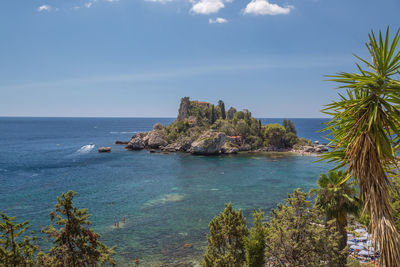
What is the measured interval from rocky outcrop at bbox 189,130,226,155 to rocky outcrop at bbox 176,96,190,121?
51574 mm

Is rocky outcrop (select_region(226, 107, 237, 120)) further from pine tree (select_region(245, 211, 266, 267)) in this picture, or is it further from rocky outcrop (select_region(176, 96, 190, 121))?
pine tree (select_region(245, 211, 266, 267))

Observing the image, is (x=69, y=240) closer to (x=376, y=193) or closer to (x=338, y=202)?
(x=376, y=193)

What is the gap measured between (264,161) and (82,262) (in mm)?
84413

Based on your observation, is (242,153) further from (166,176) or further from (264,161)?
(166,176)

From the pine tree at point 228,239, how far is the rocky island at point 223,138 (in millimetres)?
89860

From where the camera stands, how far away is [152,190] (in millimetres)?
61594

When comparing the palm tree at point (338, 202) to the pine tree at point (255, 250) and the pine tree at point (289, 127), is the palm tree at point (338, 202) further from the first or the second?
the pine tree at point (289, 127)

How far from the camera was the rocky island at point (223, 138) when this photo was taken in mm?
116312

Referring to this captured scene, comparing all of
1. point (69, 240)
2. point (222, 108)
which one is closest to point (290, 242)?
point (69, 240)

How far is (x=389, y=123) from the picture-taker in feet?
17.2

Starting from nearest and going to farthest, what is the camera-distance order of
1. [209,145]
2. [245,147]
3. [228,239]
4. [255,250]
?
[255,250] < [228,239] < [209,145] < [245,147]

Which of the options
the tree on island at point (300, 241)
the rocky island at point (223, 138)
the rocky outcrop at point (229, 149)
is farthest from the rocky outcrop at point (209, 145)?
the tree on island at point (300, 241)

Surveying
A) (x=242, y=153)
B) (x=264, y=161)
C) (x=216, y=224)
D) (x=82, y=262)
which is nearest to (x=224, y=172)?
(x=264, y=161)

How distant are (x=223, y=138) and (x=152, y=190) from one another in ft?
198
